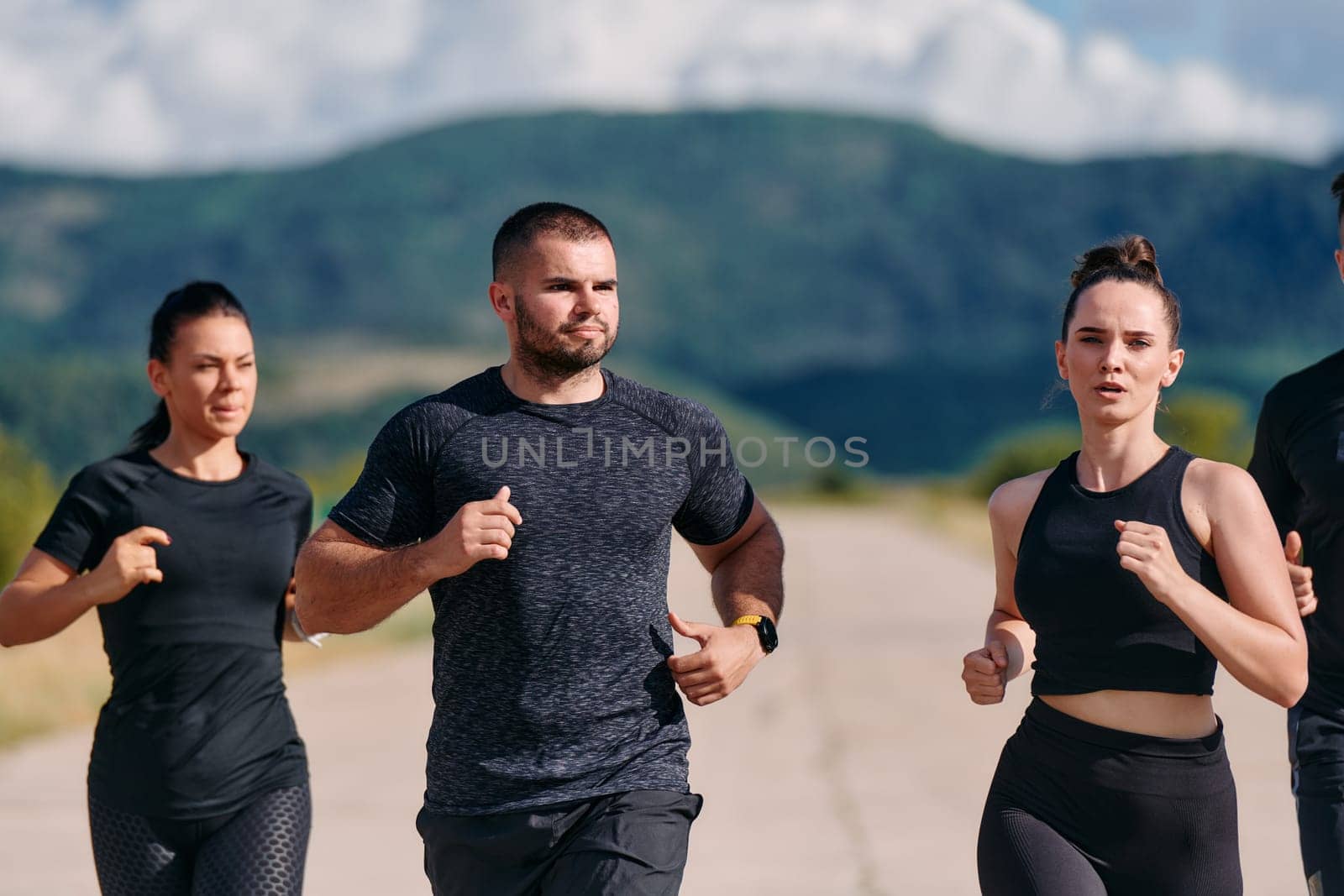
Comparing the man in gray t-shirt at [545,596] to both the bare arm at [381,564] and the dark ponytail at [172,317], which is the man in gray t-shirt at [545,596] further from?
the dark ponytail at [172,317]

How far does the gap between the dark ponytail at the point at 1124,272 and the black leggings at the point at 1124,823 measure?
968 millimetres

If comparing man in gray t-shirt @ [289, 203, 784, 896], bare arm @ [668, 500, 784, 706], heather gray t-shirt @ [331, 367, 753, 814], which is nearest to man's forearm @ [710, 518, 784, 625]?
bare arm @ [668, 500, 784, 706]

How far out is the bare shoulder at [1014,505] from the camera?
431cm

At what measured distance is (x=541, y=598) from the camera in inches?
159

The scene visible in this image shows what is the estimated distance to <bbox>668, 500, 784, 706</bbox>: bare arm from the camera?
4.08 m

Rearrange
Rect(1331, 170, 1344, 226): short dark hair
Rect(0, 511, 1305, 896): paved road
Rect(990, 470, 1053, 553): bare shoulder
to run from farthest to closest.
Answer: Rect(0, 511, 1305, 896): paved road, Rect(1331, 170, 1344, 226): short dark hair, Rect(990, 470, 1053, 553): bare shoulder

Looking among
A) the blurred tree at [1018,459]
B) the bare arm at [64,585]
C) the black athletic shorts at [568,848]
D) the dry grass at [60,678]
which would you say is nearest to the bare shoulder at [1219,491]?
the black athletic shorts at [568,848]

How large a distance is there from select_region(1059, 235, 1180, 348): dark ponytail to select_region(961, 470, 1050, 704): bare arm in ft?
1.33

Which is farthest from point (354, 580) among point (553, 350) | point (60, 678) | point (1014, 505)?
point (60, 678)

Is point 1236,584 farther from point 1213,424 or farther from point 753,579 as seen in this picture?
point 1213,424

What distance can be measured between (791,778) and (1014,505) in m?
7.82

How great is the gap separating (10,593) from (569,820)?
1798 mm

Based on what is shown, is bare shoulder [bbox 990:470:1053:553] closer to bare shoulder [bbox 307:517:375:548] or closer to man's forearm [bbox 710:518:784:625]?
man's forearm [bbox 710:518:784:625]

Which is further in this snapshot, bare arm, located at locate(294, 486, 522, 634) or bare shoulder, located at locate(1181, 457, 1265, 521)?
bare shoulder, located at locate(1181, 457, 1265, 521)
